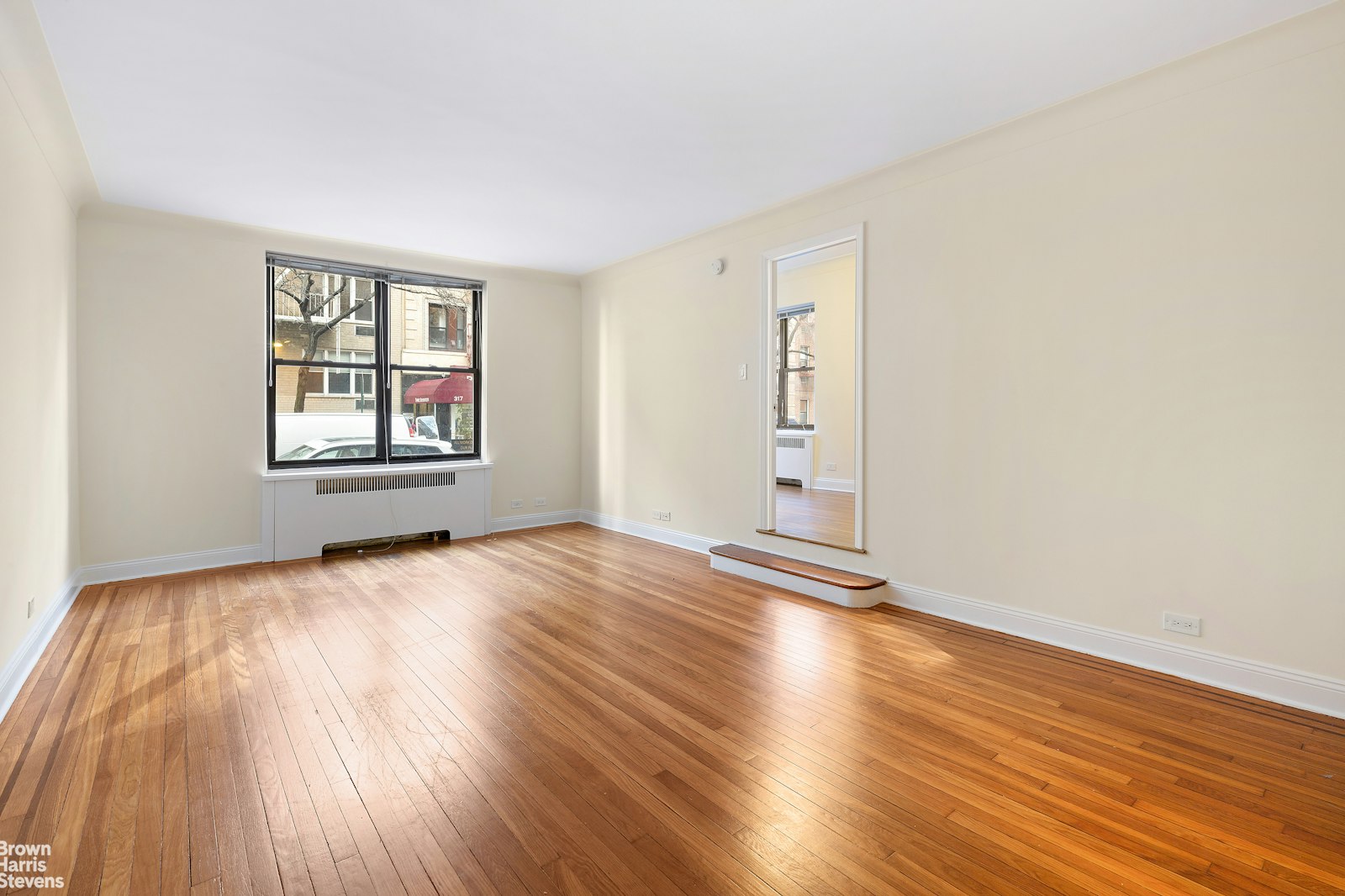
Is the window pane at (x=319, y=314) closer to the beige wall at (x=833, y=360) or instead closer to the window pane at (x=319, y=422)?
the window pane at (x=319, y=422)

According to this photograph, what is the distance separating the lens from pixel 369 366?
5785 mm

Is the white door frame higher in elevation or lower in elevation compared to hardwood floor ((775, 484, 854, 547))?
higher

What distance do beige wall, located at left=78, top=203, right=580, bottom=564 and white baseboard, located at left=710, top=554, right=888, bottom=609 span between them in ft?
12.7

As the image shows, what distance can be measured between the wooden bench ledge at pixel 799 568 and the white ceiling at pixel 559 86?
261 centimetres

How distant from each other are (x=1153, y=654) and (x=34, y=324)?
581 cm

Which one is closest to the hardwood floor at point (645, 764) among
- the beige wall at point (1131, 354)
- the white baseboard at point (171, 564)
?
the beige wall at point (1131, 354)

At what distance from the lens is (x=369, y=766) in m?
2.13

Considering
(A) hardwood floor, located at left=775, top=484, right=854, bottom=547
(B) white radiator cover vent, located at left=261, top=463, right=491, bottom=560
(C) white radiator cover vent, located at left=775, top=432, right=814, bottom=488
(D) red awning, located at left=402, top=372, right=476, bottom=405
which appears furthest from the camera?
(C) white radiator cover vent, located at left=775, top=432, right=814, bottom=488

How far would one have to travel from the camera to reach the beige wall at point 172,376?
4465mm

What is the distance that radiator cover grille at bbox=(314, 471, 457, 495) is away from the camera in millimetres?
5316

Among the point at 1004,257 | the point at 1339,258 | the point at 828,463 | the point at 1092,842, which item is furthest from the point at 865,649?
the point at 828,463

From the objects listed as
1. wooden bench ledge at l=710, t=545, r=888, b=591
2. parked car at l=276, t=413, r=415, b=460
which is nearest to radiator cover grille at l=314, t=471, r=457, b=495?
parked car at l=276, t=413, r=415, b=460

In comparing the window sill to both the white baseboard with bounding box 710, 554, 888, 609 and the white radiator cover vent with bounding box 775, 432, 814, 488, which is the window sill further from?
the white radiator cover vent with bounding box 775, 432, 814, 488

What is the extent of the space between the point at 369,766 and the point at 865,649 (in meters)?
2.32
